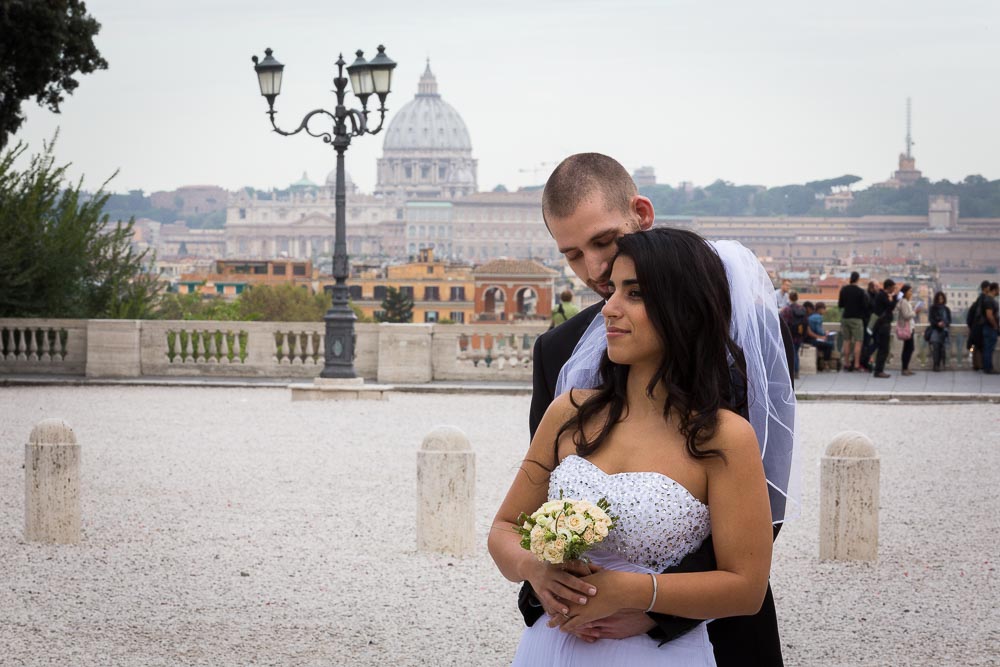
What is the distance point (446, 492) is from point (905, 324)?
1379cm

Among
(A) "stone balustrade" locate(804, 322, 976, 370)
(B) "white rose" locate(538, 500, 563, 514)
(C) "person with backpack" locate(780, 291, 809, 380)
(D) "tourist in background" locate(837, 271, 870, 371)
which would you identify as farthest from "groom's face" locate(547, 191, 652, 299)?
(A) "stone balustrade" locate(804, 322, 976, 370)

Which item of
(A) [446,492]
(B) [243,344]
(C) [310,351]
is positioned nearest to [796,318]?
(C) [310,351]

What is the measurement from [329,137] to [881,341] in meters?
7.67

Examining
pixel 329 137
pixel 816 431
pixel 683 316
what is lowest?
pixel 816 431

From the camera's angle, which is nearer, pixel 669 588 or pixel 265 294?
Result: pixel 669 588

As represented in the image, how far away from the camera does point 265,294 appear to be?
63.8 meters

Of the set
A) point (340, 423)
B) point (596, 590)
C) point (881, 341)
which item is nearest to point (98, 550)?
point (596, 590)

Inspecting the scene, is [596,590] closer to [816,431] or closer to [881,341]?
[816,431]

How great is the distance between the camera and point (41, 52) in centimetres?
1964

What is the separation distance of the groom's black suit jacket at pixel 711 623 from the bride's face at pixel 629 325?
36cm

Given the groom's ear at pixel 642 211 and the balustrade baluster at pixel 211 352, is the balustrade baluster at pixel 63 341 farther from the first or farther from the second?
the groom's ear at pixel 642 211

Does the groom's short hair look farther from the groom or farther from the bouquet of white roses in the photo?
the bouquet of white roses

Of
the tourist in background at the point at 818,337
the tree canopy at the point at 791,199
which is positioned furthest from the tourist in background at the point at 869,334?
the tree canopy at the point at 791,199

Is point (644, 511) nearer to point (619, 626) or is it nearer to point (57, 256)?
point (619, 626)
